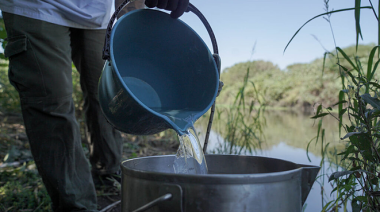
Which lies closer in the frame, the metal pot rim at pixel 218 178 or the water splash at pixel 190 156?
the metal pot rim at pixel 218 178

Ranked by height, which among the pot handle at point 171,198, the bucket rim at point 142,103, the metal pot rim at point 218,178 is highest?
the bucket rim at point 142,103

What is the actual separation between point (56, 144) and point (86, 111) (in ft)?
1.76

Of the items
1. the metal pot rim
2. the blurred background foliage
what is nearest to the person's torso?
the metal pot rim

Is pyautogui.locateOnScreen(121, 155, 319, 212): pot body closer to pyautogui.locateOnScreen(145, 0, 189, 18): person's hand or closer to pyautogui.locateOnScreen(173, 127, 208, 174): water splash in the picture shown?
pyautogui.locateOnScreen(173, 127, 208, 174): water splash

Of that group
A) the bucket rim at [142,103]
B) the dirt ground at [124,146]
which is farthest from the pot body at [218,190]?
the dirt ground at [124,146]

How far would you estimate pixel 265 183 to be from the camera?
0.79 metres

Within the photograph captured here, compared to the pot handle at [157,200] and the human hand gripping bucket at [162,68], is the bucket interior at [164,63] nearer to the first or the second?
the human hand gripping bucket at [162,68]

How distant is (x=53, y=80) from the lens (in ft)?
4.41

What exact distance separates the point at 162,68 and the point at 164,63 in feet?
0.08

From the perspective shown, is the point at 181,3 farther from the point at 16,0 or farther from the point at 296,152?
the point at 296,152

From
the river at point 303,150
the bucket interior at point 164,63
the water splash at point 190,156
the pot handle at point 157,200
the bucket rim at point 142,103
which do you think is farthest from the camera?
the river at point 303,150

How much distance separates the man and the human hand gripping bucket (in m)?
0.11

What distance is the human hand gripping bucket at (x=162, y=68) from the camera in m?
1.16

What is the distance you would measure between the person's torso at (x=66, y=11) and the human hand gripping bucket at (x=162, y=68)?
353 millimetres
